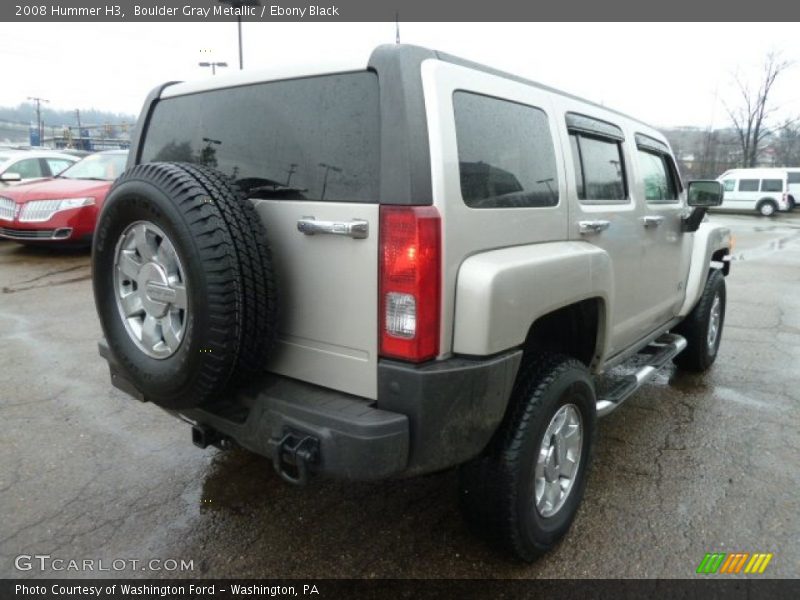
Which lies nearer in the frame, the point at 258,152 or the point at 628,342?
the point at 258,152

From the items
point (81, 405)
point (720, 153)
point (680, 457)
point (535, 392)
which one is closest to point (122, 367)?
point (535, 392)

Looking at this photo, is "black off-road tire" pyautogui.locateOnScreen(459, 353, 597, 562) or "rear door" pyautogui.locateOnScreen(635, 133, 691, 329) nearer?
"black off-road tire" pyautogui.locateOnScreen(459, 353, 597, 562)

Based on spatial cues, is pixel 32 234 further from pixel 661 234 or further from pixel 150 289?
pixel 661 234

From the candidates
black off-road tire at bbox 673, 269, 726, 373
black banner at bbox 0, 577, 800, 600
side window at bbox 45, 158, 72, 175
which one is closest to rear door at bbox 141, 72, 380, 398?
black banner at bbox 0, 577, 800, 600

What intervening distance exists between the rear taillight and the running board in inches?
51.5

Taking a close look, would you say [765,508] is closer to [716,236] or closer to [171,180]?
[716,236]

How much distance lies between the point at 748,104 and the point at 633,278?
135 ft

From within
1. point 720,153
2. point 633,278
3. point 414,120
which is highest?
point 720,153

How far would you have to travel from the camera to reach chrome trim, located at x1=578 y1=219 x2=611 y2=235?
271 cm

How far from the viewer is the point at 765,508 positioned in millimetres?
2906

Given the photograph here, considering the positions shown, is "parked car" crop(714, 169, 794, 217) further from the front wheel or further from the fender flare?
the fender flare

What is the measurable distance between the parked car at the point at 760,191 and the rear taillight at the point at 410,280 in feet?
91.4

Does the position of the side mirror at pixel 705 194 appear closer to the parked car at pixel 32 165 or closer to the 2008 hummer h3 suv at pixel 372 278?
the 2008 hummer h3 suv at pixel 372 278
